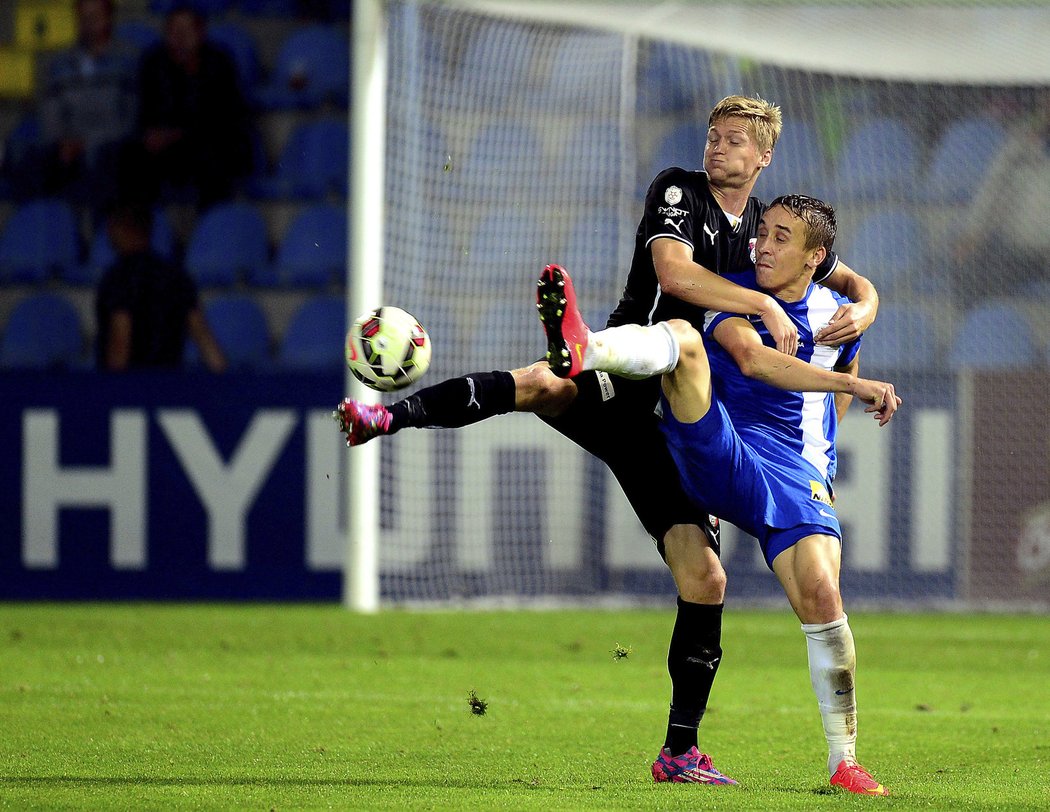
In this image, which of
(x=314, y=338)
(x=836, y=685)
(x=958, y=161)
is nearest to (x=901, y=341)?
(x=958, y=161)

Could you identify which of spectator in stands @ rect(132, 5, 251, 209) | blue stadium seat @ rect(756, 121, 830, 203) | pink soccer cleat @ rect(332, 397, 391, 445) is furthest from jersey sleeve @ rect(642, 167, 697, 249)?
spectator in stands @ rect(132, 5, 251, 209)

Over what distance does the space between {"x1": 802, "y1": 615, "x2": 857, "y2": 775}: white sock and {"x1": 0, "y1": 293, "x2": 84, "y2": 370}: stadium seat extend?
791cm

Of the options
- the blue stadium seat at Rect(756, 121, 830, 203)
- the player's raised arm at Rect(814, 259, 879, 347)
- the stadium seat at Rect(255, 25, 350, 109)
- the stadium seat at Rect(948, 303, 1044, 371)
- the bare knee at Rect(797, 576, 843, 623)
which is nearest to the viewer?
the bare knee at Rect(797, 576, 843, 623)

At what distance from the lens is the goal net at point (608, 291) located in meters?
10.0

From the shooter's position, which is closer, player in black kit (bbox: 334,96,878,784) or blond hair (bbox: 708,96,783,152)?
player in black kit (bbox: 334,96,878,784)

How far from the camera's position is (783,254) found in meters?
4.21

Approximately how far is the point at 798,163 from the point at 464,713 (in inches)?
252

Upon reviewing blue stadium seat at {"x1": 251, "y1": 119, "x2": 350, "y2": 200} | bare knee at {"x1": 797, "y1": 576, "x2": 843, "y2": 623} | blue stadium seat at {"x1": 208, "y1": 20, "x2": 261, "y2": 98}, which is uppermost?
blue stadium seat at {"x1": 208, "y1": 20, "x2": 261, "y2": 98}

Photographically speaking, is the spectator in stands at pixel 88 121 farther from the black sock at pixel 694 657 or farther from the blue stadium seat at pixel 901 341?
the black sock at pixel 694 657

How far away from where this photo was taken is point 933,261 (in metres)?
10.9

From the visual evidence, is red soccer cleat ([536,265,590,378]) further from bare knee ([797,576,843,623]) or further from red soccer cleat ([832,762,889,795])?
red soccer cleat ([832,762,889,795])

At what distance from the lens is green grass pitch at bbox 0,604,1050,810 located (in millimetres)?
3912

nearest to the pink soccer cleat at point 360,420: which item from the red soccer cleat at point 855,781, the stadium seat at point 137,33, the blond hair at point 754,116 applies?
the blond hair at point 754,116

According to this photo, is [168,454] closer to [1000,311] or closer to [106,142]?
[106,142]
